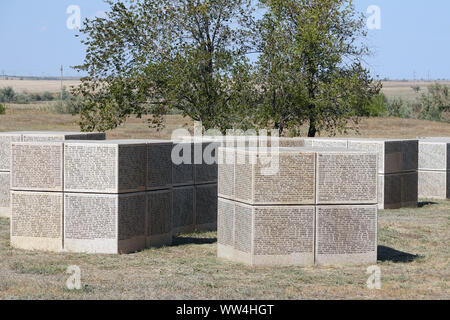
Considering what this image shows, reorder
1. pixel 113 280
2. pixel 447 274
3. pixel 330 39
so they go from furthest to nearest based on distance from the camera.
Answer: pixel 330 39
pixel 447 274
pixel 113 280

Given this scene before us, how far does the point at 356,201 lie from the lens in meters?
13.8

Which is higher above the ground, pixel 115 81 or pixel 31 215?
pixel 115 81

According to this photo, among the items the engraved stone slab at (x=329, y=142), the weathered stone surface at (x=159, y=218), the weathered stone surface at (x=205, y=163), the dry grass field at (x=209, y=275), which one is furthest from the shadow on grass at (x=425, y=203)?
the weathered stone surface at (x=159, y=218)

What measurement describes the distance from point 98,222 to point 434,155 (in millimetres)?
14113

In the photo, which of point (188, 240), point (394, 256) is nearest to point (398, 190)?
point (188, 240)

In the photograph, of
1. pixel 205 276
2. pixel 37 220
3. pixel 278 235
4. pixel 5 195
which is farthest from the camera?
pixel 5 195

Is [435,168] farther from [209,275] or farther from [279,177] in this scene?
[209,275]

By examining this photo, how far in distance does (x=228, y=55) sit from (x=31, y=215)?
618 inches

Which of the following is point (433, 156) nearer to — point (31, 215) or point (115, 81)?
point (115, 81)

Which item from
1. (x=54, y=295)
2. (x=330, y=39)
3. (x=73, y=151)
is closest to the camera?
(x=54, y=295)

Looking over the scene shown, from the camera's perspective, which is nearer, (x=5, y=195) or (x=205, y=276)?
(x=205, y=276)

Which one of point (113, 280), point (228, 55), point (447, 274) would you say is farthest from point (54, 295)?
point (228, 55)

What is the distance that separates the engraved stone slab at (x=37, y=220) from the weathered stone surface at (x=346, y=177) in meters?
4.75

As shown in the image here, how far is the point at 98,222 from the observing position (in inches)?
593
